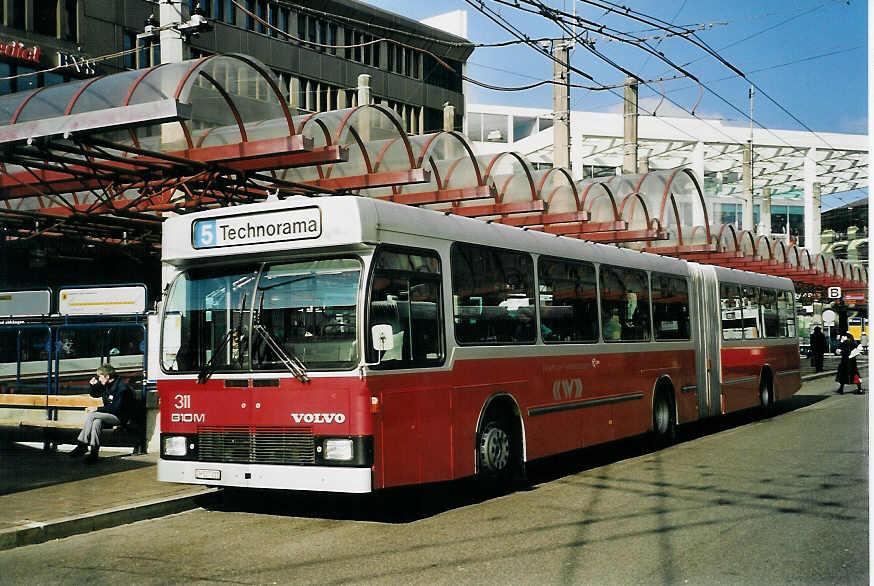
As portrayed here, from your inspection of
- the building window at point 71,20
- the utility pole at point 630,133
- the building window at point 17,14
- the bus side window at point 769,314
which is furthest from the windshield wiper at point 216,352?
the building window at point 71,20

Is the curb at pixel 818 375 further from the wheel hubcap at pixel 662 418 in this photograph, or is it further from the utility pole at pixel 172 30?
the utility pole at pixel 172 30

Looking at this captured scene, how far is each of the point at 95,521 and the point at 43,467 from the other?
3.96m

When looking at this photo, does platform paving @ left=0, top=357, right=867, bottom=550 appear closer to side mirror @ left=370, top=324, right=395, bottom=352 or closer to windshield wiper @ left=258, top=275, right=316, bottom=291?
windshield wiper @ left=258, top=275, right=316, bottom=291

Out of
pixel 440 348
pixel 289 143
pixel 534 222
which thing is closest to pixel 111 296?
pixel 289 143

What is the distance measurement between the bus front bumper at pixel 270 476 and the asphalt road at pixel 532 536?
0.42 m

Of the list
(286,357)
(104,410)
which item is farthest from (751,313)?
→ (286,357)

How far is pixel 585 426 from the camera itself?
12.8 m

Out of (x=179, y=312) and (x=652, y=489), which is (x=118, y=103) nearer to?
(x=179, y=312)

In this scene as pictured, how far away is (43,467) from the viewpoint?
1248 cm

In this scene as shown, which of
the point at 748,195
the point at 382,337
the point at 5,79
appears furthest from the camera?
the point at 748,195

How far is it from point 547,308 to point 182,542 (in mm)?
5419

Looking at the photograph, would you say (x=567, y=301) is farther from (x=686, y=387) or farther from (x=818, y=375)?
(x=818, y=375)

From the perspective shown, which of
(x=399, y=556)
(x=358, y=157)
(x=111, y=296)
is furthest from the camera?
(x=358, y=157)

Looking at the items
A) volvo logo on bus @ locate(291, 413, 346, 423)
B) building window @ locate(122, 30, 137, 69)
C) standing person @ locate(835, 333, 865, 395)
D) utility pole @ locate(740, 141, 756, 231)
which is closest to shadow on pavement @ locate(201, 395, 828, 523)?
volvo logo on bus @ locate(291, 413, 346, 423)
